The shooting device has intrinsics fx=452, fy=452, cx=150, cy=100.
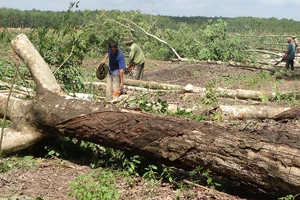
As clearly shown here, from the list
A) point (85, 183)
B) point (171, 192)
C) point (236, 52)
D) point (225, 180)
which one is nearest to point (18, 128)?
point (85, 183)

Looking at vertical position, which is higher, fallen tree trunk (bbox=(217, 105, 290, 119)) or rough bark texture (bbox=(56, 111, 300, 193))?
rough bark texture (bbox=(56, 111, 300, 193))

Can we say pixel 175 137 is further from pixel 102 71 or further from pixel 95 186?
pixel 102 71

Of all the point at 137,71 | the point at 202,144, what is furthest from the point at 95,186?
the point at 137,71

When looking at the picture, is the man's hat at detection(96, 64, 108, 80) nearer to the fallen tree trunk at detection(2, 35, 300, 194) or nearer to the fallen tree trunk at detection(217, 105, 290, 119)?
the fallen tree trunk at detection(217, 105, 290, 119)

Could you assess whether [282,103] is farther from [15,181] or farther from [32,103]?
[15,181]

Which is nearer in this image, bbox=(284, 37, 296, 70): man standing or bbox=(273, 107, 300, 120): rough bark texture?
bbox=(273, 107, 300, 120): rough bark texture

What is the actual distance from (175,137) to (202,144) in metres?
0.30

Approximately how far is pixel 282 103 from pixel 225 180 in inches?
224

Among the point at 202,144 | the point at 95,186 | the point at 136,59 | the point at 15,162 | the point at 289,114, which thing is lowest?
the point at 15,162

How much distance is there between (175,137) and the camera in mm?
4680

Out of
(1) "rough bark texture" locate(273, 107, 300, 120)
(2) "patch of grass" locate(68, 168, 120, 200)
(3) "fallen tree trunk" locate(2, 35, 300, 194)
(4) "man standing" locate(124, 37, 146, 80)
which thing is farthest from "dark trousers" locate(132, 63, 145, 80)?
(2) "patch of grass" locate(68, 168, 120, 200)

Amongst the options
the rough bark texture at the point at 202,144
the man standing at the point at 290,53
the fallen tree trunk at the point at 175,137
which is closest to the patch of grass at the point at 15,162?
the fallen tree trunk at the point at 175,137

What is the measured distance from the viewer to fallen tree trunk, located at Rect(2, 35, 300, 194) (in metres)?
4.21

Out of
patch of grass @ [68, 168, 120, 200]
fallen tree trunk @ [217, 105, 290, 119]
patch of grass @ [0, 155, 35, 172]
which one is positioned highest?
fallen tree trunk @ [217, 105, 290, 119]
